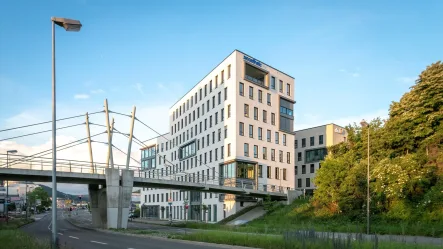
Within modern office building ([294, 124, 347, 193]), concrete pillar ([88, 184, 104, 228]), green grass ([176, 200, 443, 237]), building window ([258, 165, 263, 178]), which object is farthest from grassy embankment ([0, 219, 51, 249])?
modern office building ([294, 124, 347, 193])

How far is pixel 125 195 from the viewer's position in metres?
38.3

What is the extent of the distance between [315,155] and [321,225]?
4115 centimetres

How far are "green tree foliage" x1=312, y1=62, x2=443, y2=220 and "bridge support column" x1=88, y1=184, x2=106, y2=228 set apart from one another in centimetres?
2268

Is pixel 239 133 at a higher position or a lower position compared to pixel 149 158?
higher

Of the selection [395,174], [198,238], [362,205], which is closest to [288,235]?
[198,238]

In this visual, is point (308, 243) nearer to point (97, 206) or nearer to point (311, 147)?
point (97, 206)

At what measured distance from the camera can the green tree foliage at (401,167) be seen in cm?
3178

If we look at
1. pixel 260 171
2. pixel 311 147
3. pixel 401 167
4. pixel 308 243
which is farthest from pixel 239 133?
pixel 308 243

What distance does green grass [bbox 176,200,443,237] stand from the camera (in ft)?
86.8

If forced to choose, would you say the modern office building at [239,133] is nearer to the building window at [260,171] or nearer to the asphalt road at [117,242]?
the building window at [260,171]

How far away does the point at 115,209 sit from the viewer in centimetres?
3775

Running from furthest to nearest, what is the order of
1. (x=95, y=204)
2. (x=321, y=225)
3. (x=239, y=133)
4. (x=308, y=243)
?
(x=239, y=133), (x=95, y=204), (x=321, y=225), (x=308, y=243)

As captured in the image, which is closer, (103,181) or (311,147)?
(103,181)

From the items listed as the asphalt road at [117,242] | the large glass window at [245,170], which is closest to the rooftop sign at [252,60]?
the large glass window at [245,170]
